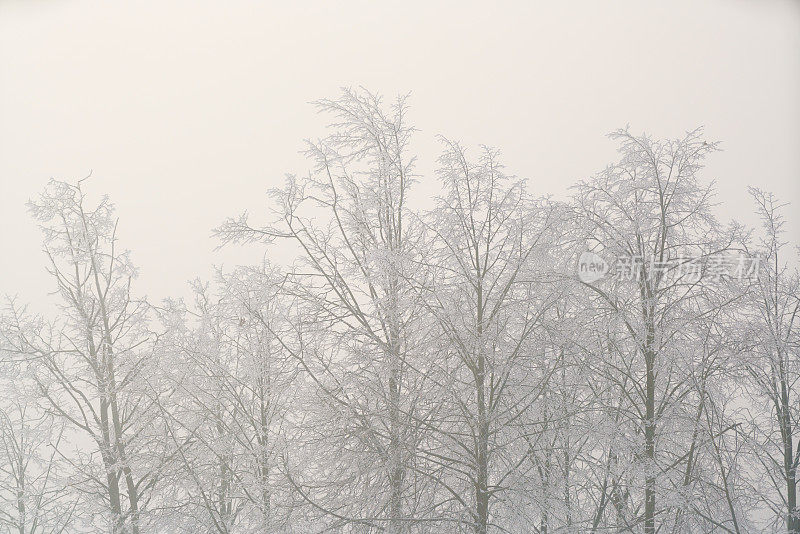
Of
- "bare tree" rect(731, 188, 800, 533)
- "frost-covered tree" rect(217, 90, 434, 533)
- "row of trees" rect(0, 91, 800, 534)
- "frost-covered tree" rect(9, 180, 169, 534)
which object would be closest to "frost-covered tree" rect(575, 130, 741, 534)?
"row of trees" rect(0, 91, 800, 534)

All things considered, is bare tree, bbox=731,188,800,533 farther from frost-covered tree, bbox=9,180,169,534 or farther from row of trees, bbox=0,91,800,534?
frost-covered tree, bbox=9,180,169,534

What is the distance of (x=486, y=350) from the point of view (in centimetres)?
573

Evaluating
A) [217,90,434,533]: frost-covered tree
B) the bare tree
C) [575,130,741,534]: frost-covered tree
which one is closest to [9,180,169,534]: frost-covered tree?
[217,90,434,533]: frost-covered tree

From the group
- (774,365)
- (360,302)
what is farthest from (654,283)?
(360,302)

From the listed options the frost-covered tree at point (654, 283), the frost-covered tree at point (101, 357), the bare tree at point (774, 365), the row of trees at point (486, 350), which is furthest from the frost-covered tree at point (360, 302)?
the bare tree at point (774, 365)

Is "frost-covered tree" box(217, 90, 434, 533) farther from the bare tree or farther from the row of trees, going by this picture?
the bare tree

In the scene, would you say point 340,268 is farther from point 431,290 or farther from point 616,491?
point 616,491

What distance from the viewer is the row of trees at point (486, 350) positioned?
232 inches

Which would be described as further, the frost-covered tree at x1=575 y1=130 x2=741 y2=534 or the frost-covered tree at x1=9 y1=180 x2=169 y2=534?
the frost-covered tree at x1=9 y1=180 x2=169 y2=534

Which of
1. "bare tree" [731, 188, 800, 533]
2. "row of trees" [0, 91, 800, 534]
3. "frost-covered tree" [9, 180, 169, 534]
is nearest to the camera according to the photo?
"row of trees" [0, 91, 800, 534]

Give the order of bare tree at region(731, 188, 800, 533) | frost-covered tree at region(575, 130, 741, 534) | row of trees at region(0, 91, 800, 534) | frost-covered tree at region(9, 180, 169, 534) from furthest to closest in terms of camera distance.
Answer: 1. frost-covered tree at region(9, 180, 169, 534)
2. bare tree at region(731, 188, 800, 533)
3. frost-covered tree at region(575, 130, 741, 534)
4. row of trees at region(0, 91, 800, 534)

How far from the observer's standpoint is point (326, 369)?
595cm

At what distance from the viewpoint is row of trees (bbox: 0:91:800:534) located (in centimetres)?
590

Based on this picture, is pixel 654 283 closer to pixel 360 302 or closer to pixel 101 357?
pixel 360 302
